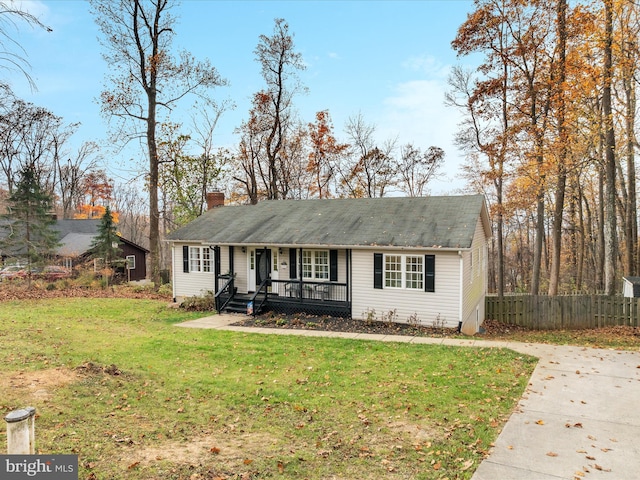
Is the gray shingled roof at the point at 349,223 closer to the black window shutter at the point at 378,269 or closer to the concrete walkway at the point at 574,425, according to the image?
the black window shutter at the point at 378,269

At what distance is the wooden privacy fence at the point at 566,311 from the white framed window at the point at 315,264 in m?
8.01

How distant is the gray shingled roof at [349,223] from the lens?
14.4 meters

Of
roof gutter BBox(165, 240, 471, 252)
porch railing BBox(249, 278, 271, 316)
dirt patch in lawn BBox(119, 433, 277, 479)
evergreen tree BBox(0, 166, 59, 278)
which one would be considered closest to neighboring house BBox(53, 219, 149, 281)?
evergreen tree BBox(0, 166, 59, 278)

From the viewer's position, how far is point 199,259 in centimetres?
1895

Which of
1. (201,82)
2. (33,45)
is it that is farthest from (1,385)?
(201,82)

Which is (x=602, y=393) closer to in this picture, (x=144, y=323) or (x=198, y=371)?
(x=198, y=371)

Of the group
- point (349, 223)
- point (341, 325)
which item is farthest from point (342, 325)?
point (349, 223)

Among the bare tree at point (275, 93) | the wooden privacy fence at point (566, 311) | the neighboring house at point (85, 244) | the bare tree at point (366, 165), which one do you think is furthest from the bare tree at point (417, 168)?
the neighboring house at point (85, 244)

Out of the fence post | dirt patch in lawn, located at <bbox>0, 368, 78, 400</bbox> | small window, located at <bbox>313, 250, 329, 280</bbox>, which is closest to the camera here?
the fence post

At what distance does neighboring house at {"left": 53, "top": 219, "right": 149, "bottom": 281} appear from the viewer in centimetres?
3351

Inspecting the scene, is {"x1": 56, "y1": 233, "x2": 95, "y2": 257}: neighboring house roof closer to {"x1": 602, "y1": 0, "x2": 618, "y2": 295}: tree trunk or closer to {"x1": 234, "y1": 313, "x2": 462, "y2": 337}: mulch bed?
{"x1": 234, "y1": 313, "x2": 462, "y2": 337}: mulch bed

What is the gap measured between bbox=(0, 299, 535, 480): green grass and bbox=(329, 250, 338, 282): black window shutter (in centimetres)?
432

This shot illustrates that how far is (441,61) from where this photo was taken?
2248 cm

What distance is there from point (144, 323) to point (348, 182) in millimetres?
22331
